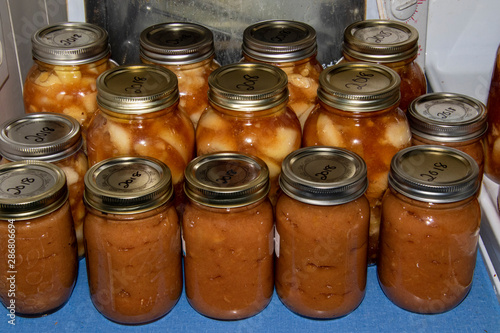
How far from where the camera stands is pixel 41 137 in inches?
47.8

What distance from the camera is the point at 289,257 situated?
1104 mm

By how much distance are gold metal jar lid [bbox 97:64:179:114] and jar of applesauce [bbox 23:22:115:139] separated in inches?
4.0

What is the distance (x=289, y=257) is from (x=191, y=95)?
44 centimetres

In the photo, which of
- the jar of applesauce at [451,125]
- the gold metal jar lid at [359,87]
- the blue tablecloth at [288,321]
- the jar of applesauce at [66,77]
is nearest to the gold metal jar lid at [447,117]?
the jar of applesauce at [451,125]

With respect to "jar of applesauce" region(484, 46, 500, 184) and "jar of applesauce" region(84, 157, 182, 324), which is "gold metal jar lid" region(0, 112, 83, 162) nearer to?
"jar of applesauce" region(84, 157, 182, 324)

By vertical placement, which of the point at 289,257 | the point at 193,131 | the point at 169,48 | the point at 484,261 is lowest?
the point at 484,261

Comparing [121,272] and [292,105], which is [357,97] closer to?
[292,105]

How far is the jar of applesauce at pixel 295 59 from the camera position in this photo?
1329 mm

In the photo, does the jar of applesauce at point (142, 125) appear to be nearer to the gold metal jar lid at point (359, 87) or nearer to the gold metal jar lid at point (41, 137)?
the gold metal jar lid at point (41, 137)

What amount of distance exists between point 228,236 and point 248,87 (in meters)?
0.31

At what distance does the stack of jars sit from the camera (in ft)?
3.45

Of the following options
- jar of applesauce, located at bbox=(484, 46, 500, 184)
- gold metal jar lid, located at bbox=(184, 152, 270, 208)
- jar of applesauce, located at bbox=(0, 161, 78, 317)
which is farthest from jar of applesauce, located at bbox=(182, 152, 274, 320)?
jar of applesauce, located at bbox=(484, 46, 500, 184)

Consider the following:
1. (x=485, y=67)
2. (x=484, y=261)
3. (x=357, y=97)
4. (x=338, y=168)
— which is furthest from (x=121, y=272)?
(x=485, y=67)

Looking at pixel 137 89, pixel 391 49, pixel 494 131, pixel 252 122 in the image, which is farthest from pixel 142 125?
pixel 494 131
